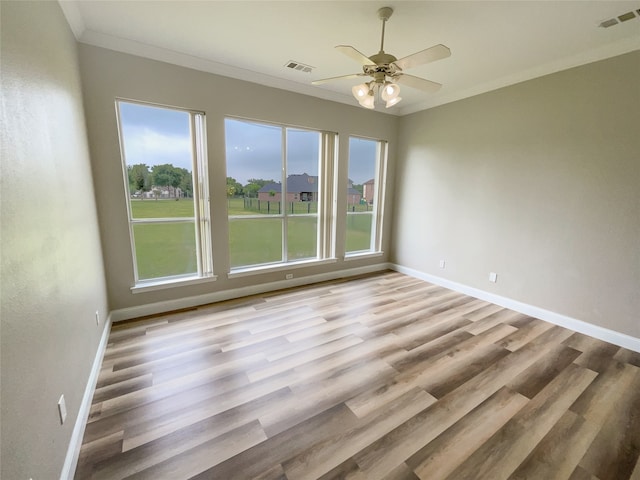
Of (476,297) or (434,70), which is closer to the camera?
(434,70)

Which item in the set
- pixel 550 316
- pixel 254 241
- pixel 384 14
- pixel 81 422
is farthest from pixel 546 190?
pixel 81 422

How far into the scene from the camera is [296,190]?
420cm

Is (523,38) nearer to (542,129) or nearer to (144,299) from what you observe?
(542,129)

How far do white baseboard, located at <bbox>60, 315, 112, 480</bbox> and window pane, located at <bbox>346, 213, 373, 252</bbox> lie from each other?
3691 mm

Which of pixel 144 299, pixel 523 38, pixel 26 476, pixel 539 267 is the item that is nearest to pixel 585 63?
pixel 523 38

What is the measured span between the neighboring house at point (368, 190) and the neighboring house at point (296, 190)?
0.49 meters

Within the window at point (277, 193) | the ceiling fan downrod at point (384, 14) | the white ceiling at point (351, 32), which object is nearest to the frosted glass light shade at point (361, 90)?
the ceiling fan downrod at point (384, 14)

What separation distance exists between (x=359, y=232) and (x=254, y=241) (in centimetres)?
194

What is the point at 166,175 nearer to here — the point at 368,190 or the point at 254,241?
the point at 254,241

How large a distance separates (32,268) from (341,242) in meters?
3.86

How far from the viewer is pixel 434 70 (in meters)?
3.21

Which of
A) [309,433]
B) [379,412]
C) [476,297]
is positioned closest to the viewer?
[309,433]

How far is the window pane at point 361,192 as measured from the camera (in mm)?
4711

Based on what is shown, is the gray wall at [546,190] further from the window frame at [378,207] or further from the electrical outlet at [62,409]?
the electrical outlet at [62,409]
